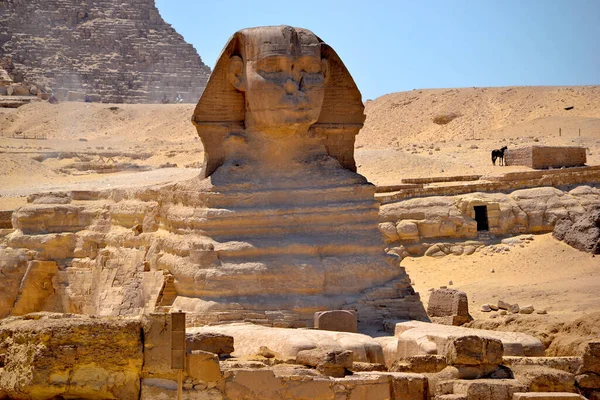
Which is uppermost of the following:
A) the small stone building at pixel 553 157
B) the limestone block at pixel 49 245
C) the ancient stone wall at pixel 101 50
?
the ancient stone wall at pixel 101 50

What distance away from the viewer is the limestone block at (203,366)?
9.47 m

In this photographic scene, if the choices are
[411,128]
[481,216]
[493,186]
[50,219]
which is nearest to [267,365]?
[50,219]

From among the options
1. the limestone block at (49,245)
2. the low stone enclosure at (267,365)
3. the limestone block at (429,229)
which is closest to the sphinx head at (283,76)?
the low stone enclosure at (267,365)

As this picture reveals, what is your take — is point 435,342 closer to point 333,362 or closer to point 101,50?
point 333,362

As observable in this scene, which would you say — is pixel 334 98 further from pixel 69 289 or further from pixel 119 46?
pixel 119 46

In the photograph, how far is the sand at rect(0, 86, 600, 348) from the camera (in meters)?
19.4

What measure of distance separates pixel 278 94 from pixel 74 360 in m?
6.69

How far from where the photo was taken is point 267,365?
1030cm

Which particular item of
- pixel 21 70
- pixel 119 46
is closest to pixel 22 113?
pixel 21 70

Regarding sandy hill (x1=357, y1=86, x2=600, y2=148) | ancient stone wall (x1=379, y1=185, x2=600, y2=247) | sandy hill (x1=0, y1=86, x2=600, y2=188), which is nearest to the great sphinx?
ancient stone wall (x1=379, y1=185, x2=600, y2=247)

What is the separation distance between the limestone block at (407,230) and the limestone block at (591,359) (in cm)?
1326

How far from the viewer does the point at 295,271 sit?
47.8 feet

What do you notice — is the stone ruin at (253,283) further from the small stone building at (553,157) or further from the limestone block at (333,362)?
the small stone building at (553,157)

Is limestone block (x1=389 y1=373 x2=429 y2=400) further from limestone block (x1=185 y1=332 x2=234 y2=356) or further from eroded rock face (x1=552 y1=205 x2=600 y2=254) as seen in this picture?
eroded rock face (x1=552 y1=205 x2=600 y2=254)
